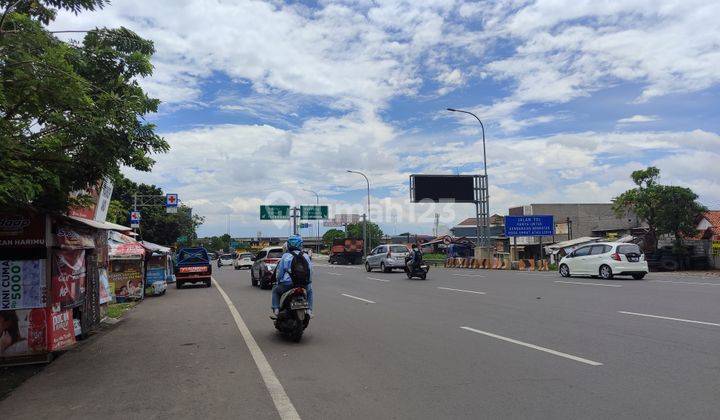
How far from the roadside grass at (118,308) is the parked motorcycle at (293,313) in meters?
6.83

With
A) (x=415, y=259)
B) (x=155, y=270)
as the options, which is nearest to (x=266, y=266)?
(x=155, y=270)

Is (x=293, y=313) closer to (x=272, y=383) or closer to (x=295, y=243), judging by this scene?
(x=295, y=243)

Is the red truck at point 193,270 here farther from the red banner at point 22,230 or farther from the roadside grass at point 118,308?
the red banner at point 22,230

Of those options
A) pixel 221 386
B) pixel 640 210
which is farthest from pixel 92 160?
pixel 640 210

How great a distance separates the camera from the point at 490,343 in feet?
27.1

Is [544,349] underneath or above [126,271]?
underneath

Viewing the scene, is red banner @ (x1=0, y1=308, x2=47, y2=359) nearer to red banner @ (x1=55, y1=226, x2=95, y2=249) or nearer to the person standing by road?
red banner @ (x1=55, y1=226, x2=95, y2=249)

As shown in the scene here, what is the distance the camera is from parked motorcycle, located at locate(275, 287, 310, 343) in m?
8.84

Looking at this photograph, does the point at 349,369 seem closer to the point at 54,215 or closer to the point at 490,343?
the point at 490,343

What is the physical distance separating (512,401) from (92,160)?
5840 millimetres

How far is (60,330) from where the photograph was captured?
8539 millimetres

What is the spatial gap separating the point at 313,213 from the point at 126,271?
45546 millimetres

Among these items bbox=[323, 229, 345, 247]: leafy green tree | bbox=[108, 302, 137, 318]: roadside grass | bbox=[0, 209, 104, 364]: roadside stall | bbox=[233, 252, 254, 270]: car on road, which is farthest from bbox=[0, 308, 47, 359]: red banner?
bbox=[323, 229, 345, 247]: leafy green tree

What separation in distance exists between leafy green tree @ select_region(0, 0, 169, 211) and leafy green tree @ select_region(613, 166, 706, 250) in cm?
3491
